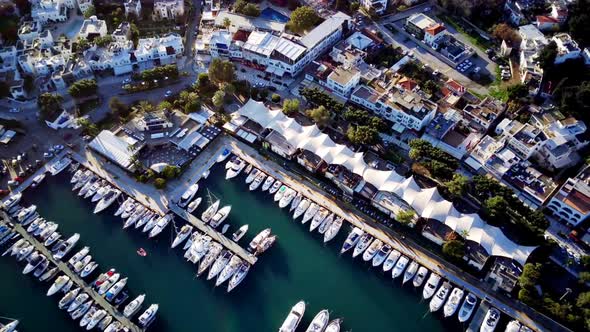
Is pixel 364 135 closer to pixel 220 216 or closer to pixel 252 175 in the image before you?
pixel 252 175

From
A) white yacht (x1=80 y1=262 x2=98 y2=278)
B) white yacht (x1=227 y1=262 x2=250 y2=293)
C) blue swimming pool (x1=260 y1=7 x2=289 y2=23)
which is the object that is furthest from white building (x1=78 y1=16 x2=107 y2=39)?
white yacht (x1=227 y1=262 x2=250 y2=293)

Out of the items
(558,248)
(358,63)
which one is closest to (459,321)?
(558,248)

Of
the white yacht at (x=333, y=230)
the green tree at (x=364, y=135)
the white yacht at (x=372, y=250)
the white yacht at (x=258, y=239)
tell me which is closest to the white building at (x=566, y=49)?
the green tree at (x=364, y=135)

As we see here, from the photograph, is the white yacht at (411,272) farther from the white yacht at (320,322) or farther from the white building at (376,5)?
the white building at (376,5)

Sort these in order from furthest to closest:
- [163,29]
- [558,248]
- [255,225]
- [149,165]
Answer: [163,29], [149,165], [255,225], [558,248]

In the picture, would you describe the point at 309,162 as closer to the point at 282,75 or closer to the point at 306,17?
the point at 282,75

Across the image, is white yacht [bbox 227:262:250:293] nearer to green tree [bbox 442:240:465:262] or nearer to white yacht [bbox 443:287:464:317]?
white yacht [bbox 443:287:464:317]

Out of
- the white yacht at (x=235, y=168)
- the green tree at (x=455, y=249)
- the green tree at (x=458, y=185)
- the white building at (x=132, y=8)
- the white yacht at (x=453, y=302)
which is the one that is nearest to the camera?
the white yacht at (x=453, y=302)
